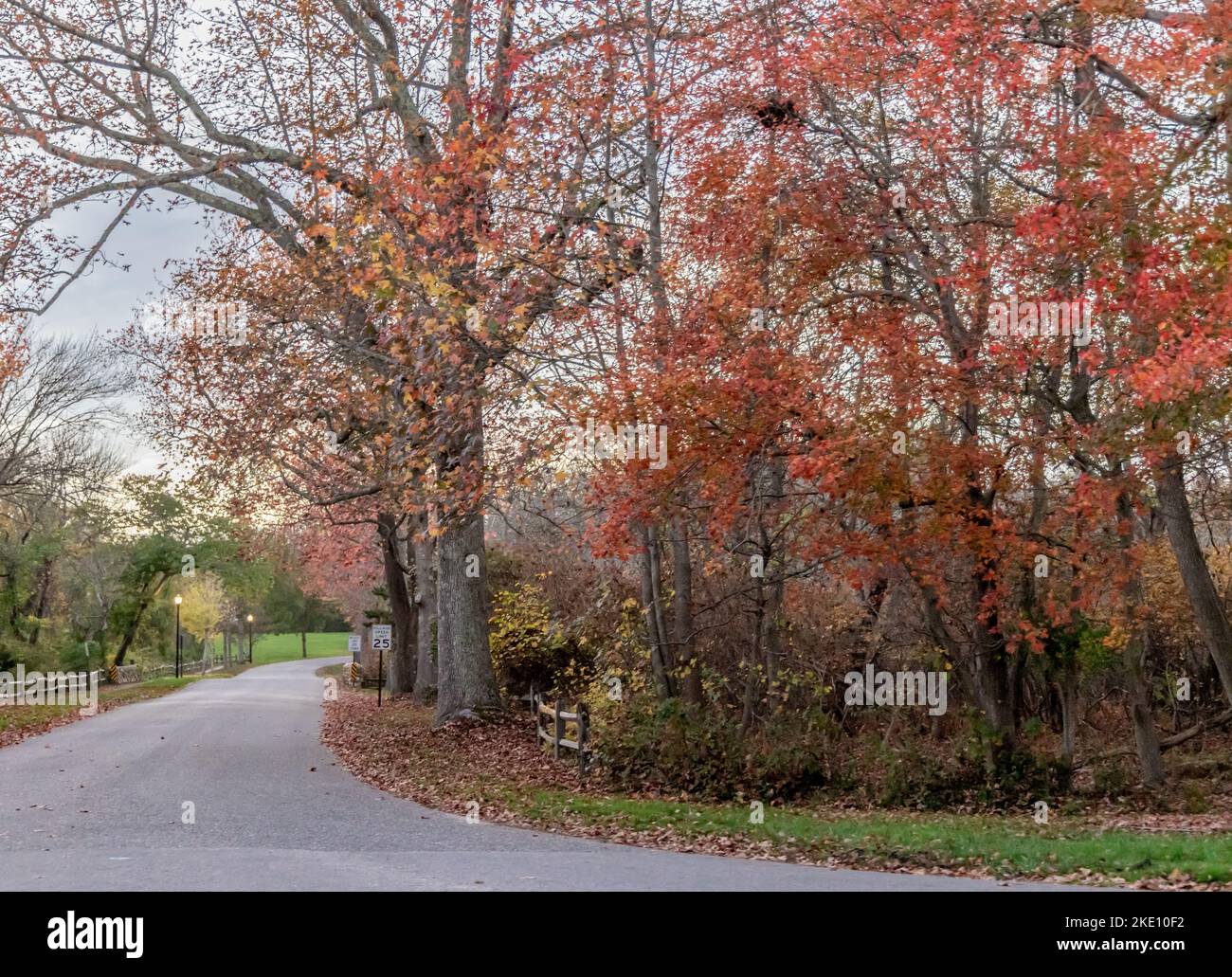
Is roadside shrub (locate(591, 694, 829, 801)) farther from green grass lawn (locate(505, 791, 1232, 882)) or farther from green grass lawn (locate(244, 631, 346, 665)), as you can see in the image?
green grass lawn (locate(244, 631, 346, 665))

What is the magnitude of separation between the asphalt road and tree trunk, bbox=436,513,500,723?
2.91 metres

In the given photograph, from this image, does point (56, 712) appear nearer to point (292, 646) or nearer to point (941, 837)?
point (941, 837)

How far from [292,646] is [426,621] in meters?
78.3

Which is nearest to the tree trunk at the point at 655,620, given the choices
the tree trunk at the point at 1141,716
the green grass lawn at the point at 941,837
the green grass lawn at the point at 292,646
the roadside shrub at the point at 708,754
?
the roadside shrub at the point at 708,754

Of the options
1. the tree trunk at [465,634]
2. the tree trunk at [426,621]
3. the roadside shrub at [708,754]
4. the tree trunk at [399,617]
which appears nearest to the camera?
the roadside shrub at [708,754]

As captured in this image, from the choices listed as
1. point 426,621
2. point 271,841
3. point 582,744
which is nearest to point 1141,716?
point 582,744

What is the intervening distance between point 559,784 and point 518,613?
28.8 ft

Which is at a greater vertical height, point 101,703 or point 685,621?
point 685,621

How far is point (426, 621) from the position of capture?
33.6 metres

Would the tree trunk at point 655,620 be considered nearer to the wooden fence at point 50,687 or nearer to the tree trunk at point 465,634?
the tree trunk at point 465,634

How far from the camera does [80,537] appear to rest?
1781 inches

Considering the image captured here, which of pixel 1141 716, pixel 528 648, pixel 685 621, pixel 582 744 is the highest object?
pixel 685 621

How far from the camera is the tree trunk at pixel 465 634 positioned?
2256 centimetres

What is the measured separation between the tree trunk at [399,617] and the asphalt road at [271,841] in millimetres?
14149
